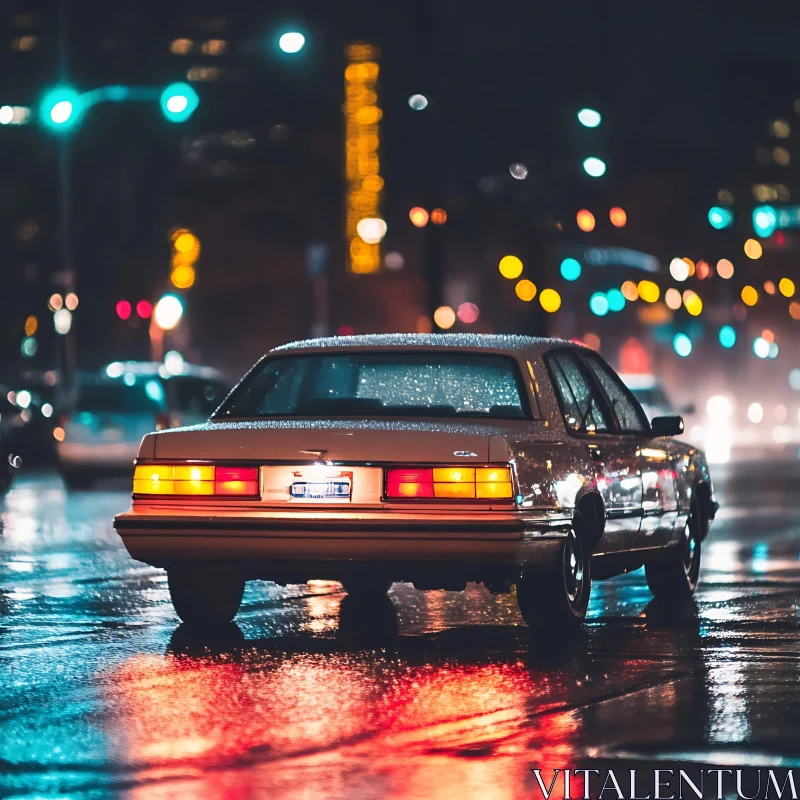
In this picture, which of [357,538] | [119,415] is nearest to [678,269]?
[119,415]

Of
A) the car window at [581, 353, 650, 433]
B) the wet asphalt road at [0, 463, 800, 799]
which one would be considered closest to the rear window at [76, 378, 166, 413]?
the wet asphalt road at [0, 463, 800, 799]

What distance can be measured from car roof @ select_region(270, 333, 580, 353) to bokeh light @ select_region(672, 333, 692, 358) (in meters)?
55.0

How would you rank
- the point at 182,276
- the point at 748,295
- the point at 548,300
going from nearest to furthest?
the point at 548,300, the point at 182,276, the point at 748,295

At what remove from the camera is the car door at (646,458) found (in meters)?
11.0

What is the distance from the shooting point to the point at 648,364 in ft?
250

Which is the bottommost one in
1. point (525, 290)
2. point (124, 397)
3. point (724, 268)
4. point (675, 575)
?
point (675, 575)

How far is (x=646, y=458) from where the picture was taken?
11.1m

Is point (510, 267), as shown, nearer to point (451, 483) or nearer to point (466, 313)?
point (466, 313)

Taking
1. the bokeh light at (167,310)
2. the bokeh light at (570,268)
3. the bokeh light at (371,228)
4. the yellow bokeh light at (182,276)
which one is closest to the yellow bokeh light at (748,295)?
the bokeh light at (371,228)

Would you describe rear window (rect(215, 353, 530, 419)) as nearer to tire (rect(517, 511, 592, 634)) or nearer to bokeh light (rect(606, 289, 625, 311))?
tire (rect(517, 511, 592, 634))

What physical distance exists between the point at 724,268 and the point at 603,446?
61.5 m

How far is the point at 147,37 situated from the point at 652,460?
43.0m

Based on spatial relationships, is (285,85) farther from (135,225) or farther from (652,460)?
(652,460)

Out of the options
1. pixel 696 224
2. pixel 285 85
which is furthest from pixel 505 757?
pixel 696 224
